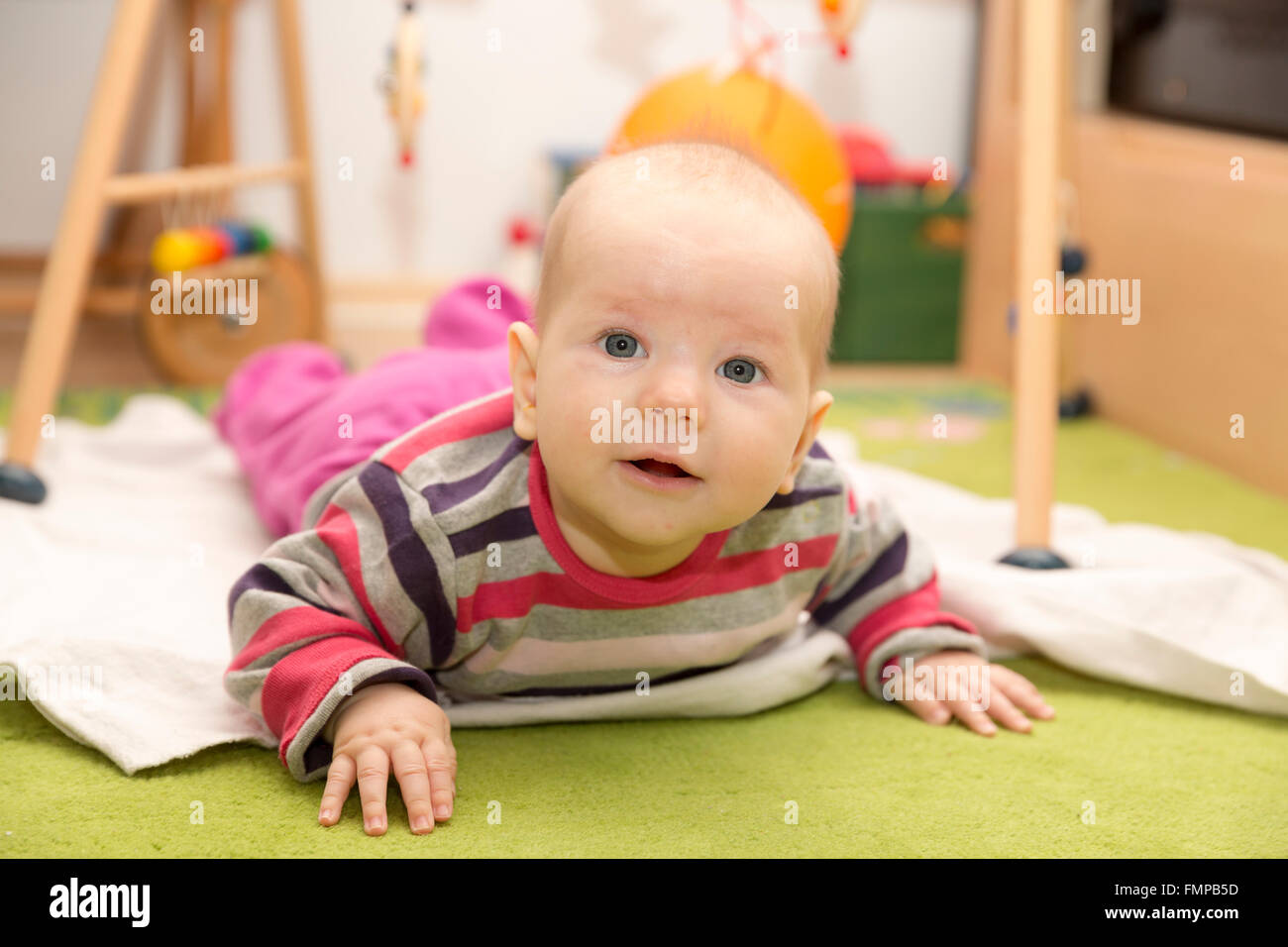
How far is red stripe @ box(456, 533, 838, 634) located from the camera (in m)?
0.76

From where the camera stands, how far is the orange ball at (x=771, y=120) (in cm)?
157

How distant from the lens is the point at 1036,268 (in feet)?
3.48

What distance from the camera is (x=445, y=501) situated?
754mm

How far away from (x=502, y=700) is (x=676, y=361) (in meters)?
0.28

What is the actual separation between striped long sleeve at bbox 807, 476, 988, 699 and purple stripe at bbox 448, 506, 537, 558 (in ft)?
0.67

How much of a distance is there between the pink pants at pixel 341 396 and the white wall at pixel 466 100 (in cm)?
92

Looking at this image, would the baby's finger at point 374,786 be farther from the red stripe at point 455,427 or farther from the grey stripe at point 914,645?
the grey stripe at point 914,645

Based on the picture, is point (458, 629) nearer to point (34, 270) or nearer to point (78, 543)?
point (78, 543)

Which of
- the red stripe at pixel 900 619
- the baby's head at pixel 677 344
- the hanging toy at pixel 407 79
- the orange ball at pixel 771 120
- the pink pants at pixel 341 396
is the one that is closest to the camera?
the baby's head at pixel 677 344

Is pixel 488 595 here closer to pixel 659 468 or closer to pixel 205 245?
pixel 659 468

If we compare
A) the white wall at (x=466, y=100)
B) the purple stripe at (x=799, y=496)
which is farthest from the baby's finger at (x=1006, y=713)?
the white wall at (x=466, y=100)

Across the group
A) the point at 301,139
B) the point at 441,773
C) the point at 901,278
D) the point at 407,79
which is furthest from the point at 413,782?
the point at 901,278

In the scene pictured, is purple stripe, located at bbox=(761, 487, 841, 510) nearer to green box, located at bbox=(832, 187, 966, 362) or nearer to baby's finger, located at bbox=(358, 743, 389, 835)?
baby's finger, located at bbox=(358, 743, 389, 835)
